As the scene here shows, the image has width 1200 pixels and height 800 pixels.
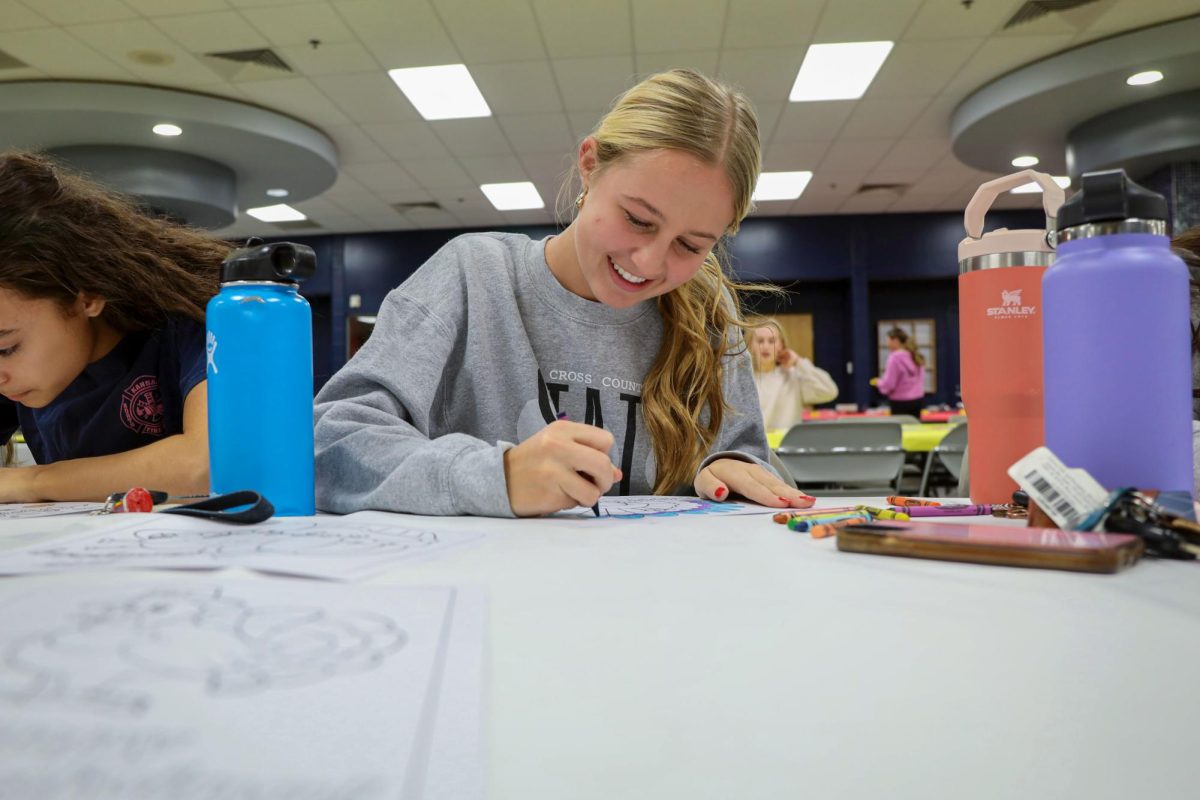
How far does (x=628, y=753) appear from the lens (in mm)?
218

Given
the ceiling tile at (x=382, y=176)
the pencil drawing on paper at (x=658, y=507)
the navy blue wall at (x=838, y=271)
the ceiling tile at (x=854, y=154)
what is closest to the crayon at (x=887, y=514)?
the pencil drawing on paper at (x=658, y=507)

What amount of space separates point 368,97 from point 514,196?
2.39m

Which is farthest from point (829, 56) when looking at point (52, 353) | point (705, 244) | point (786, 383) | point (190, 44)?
point (52, 353)

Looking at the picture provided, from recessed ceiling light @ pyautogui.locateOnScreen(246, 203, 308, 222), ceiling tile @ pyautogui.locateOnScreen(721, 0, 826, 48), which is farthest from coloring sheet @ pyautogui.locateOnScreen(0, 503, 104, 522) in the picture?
recessed ceiling light @ pyautogui.locateOnScreen(246, 203, 308, 222)

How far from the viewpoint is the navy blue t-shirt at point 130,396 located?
1.13 metres

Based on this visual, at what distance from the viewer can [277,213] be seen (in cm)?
780

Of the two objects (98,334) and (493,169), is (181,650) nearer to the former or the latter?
(98,334)

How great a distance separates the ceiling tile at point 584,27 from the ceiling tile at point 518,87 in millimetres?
250

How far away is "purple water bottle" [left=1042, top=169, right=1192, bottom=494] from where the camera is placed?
1.65 feet

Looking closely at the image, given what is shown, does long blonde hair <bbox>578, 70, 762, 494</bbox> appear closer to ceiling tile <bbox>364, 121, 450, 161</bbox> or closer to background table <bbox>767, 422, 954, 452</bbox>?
background table <bbox>767, 422, 954, 452</bbox>

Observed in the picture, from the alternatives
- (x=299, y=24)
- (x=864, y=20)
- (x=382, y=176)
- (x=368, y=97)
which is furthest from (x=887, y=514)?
(x=382, y=176)

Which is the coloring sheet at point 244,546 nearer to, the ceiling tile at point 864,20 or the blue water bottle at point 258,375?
the blue water bottle at point 258,375

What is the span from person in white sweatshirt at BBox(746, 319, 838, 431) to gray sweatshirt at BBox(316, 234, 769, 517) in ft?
9.63

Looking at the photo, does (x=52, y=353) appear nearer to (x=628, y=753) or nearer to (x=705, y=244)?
(x=705, y=244)
